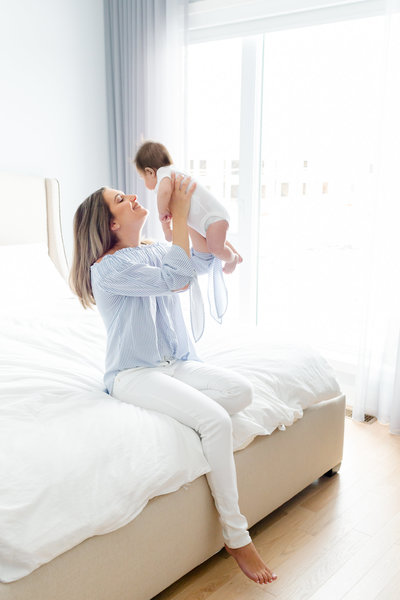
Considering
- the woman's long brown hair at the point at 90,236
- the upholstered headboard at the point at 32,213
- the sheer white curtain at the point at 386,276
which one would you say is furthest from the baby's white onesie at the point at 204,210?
the upholstered headboard at the point at 32,213

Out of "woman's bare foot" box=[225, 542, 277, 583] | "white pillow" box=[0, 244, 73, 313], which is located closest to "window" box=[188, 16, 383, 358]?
"white pillow" box=[0, 244, 73, 313]

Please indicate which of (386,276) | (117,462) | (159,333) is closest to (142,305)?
(159,333)

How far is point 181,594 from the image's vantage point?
5.17 ft

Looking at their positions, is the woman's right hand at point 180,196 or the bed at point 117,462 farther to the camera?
the woman's right hand at point 180,196

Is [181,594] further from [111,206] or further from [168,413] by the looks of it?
[111,206]

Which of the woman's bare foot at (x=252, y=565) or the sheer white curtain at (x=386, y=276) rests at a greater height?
the sheer white curtain at (x=386, y=276)

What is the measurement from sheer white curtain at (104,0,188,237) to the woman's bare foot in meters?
2.49

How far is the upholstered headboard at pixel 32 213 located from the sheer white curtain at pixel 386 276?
5.84ft

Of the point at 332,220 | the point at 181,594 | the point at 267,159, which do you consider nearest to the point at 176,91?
the point at 267,159

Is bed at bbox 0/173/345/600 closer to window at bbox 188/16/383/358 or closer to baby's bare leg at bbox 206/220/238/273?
baby's bare leg at bbox 206/220/238/273

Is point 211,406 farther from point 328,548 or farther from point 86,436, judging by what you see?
point 328,548

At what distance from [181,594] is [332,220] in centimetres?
239

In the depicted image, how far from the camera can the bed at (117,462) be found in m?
1.21

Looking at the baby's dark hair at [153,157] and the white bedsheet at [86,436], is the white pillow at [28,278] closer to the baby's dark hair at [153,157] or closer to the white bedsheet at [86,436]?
the white bedsheet at [86,436]
